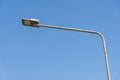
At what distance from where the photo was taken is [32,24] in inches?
521

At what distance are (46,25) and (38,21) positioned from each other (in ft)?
0.95

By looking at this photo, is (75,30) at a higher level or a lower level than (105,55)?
higher

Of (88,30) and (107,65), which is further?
(88,30)

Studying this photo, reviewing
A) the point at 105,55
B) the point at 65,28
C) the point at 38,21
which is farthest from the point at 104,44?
the point at 38,21

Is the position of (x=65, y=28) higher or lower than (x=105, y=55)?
higher

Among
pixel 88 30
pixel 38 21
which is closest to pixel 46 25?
pixel 38 21

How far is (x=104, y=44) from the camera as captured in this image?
12922 mm

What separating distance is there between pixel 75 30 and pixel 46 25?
3.14ft

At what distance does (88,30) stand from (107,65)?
60.2 inches

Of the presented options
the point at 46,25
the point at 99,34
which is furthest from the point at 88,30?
Result: the point at 46,25

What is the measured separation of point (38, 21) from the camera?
13391 millimetres

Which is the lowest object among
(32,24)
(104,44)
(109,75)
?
(109,75)

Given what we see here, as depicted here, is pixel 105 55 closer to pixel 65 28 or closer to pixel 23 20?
pixel 65 28

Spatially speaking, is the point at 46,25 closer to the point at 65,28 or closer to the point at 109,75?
the point at 65,28
